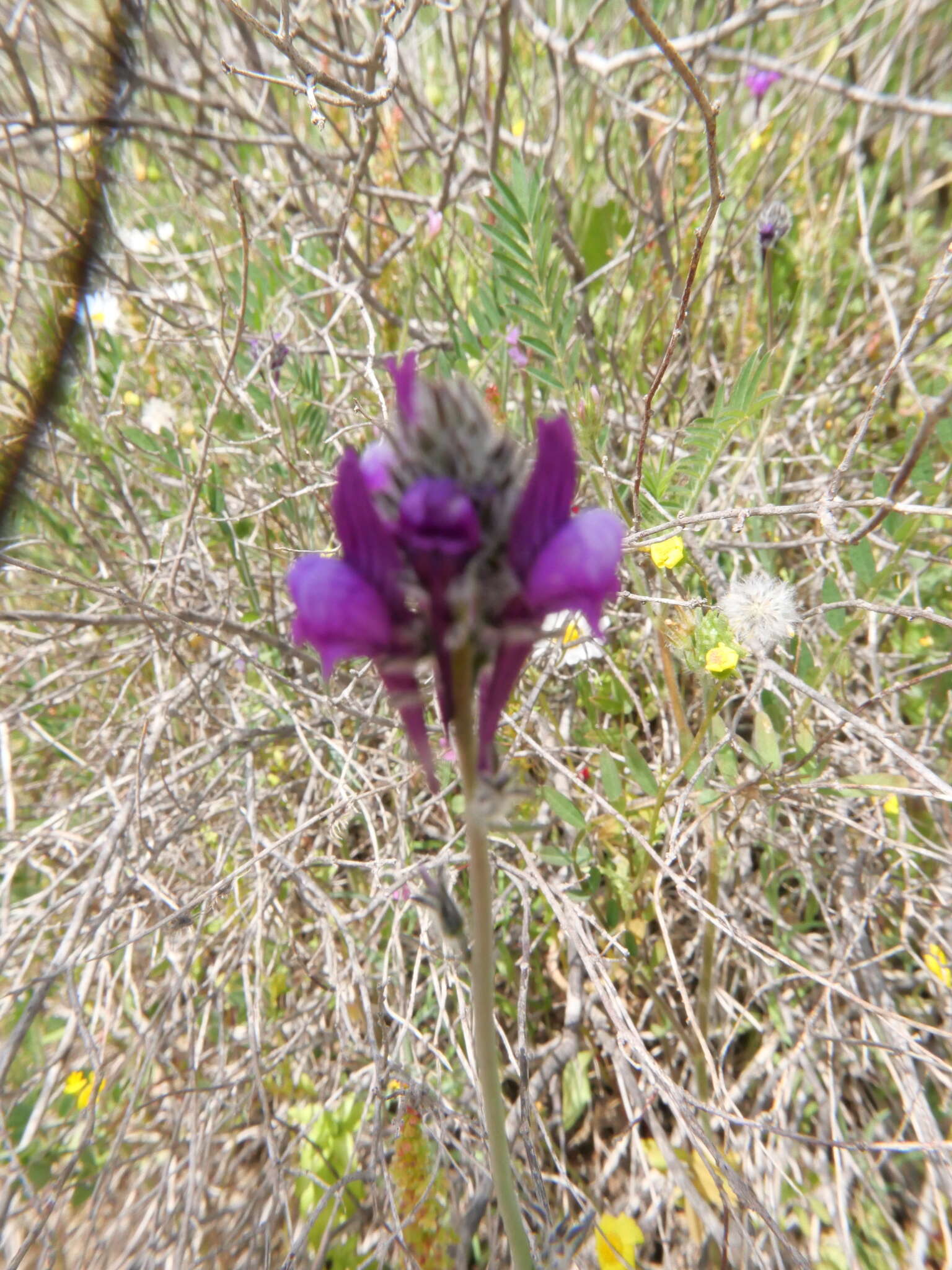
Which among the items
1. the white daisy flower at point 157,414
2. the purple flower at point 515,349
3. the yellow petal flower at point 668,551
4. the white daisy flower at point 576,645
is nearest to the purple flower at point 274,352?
the white daisy flower at point 157,414

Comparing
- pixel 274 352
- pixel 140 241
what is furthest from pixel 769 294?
pixel 140 241

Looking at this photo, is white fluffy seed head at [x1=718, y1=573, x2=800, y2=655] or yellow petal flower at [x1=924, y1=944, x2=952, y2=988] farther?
yellow petal flower at [x1=924, y1=944, x2=952, y2=988]

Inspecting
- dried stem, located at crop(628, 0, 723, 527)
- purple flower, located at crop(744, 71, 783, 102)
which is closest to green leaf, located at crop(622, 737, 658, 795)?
dried stem, located at crop(628, 0, 723, 527)

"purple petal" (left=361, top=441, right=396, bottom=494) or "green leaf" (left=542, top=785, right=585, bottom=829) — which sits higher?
"purple petal" (left=361, top=441, right=396, bottom=494)

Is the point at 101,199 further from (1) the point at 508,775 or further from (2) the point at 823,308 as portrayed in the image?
(1) the point at 508,775

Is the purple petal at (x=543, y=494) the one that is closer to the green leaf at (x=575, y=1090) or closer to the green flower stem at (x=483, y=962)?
the green flower stem at (x=483, y=962)

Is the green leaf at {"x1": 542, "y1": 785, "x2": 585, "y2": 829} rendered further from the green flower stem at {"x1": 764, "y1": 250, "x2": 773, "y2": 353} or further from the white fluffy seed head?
the green flower stem at {"x1": 764, "y1": 250, "x2": 773, "y2": 353}

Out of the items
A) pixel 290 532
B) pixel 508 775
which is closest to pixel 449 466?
pixel 508 775
